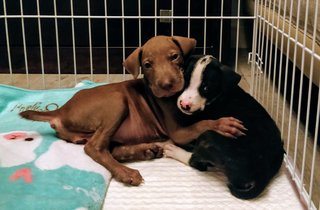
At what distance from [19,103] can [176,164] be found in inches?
32.3

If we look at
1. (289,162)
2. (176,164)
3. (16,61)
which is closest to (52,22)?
(16,61)

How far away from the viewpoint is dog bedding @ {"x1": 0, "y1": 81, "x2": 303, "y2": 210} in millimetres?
1149

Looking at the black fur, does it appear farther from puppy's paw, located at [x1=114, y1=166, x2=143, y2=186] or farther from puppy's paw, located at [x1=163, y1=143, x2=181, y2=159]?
puppy's paw, located at [x1=114, y1=166, x2=143, y2=186]

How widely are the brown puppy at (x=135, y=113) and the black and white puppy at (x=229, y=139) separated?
50 mm

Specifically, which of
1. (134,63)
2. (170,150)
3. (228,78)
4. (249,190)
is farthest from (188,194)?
(134,63)

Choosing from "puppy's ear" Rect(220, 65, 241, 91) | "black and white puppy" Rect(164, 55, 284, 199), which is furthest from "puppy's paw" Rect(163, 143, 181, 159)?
"puppy's ear" Rect(220, 65, 241, 91)

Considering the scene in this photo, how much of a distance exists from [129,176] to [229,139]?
288mm

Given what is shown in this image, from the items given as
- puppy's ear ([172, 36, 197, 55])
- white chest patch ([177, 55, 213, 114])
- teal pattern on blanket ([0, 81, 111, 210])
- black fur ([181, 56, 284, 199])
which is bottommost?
teal pattern on blanket ([0, 81, 111, 210])

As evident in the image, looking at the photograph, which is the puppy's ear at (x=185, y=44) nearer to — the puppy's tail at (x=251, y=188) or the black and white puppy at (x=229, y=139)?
the black and white puppy at (x=229, y=139)

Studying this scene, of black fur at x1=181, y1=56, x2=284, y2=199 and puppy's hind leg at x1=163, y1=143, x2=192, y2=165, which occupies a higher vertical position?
black fur at x1=181, y1=56, x2=284, y2=199

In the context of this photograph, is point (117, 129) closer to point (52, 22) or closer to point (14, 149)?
point (14, 149)

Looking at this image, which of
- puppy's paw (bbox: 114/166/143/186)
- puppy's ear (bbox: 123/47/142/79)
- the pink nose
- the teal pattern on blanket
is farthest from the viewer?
puppy's ear (bbox: 123/47/142/79)

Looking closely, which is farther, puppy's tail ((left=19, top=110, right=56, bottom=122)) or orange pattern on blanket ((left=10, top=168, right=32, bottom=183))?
puppy's tail ((left=19, top=110, right=56, bottom=122))

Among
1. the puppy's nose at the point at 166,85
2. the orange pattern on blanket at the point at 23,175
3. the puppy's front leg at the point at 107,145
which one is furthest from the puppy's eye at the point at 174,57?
the orange pattern on blanket at the point at 23,175
